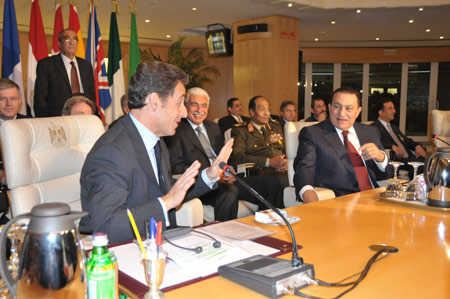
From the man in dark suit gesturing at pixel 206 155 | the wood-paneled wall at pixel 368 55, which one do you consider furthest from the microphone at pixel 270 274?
the wood-paneled wall at pixel 368 55

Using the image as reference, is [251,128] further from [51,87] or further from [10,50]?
[10,50]

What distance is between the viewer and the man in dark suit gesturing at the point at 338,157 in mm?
2859

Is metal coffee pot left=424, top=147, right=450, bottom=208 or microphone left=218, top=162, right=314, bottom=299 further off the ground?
metal coffee pot left=424, top=147, right=450, bottom=208

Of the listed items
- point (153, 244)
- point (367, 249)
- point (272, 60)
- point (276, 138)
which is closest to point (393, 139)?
point (276, 138)

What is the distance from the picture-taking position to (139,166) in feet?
5.69

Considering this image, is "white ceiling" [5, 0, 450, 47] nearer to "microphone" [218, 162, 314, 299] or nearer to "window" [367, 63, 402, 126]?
"window" [367, 63, 402, 126]

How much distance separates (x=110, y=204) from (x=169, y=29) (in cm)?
945

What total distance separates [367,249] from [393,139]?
14.9ft

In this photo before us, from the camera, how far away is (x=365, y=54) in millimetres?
13227

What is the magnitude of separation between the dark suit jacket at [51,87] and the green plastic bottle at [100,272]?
13.0 ft

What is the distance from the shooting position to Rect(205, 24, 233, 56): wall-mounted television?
9859mm

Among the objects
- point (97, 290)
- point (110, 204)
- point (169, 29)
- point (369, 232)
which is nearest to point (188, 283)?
point (97, 290)

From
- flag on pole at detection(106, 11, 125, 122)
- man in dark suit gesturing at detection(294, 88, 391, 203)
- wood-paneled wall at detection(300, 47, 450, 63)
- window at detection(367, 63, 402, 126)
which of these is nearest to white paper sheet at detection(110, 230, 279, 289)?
man in dark suit gesturing at detection(294, 88, 391, 203)

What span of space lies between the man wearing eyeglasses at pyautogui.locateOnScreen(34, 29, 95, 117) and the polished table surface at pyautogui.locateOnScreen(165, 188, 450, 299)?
3.37m
